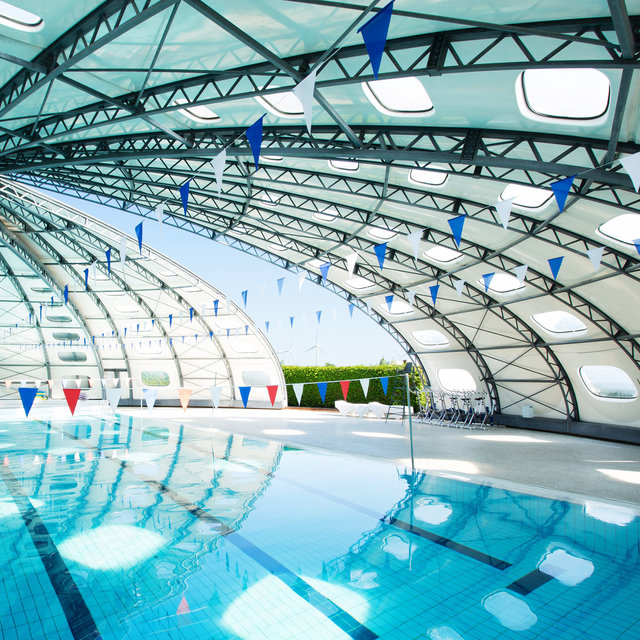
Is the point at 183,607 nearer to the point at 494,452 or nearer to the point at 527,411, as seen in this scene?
the point at 494,452

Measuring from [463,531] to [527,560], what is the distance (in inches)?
41.7

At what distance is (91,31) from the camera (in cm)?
633

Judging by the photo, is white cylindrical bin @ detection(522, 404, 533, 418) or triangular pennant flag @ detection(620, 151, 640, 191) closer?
triangular pennant flag @ detection(620, 151, 640, 191)

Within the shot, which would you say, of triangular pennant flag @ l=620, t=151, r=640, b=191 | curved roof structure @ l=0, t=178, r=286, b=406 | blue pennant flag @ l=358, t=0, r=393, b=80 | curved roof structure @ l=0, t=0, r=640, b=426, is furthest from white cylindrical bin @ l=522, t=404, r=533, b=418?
blue pennant flag @ l=358, t=0, r=393, b=80

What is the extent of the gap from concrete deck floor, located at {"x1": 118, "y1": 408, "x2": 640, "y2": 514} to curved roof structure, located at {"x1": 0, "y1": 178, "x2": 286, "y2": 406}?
25.5 ft

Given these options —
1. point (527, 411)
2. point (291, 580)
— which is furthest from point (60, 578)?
point (527, 411)

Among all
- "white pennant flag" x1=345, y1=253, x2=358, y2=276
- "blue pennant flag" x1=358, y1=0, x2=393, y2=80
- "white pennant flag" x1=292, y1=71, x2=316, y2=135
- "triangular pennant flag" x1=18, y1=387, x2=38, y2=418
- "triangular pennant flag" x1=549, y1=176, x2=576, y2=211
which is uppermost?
"blue pennant flag" x1=358, y1=0, x2=393, y2=80

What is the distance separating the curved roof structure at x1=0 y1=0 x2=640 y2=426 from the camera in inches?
224

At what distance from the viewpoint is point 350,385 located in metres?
27.6

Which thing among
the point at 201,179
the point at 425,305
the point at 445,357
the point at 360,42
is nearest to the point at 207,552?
the point at 360,42

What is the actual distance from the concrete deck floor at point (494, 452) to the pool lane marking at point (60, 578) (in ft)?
23.6

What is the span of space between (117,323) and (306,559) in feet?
85.5

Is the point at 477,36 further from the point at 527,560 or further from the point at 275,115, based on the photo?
the point at 527,560

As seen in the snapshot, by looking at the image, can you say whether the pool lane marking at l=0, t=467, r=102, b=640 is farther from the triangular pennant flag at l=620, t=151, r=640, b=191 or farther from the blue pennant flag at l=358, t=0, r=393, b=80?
the triangular pennant flag at l=620, t=151, r=640, b=191
